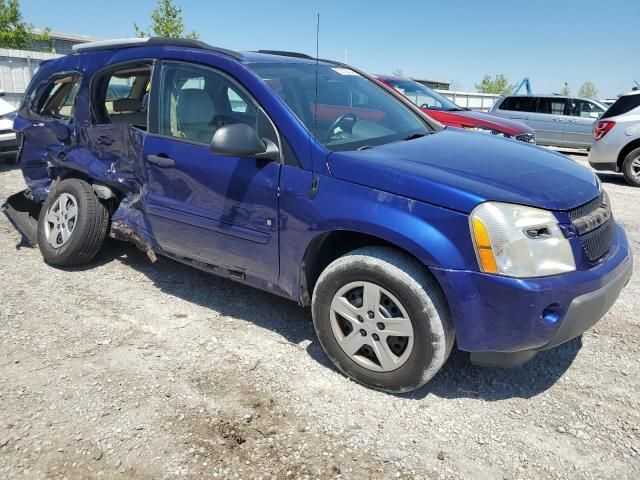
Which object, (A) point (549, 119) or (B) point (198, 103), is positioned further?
(A) point (549, 119)

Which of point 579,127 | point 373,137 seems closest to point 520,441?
point 373,137

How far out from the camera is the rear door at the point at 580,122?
532 inches

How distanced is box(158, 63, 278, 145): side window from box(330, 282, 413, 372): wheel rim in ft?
3.97

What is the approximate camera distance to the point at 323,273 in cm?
287

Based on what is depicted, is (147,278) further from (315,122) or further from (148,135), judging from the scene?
(315,122)

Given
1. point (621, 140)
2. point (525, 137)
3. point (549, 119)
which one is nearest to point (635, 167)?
Answer: point (621, 140)

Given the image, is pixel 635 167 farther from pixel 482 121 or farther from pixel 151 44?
pixel 151 44

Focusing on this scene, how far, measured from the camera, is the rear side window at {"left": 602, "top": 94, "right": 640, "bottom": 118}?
888 centimetres

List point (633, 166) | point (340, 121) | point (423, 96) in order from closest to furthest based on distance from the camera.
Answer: point (340, 121)
point (633, 166)
point (423, 96)

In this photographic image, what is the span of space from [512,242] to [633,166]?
7815 mm

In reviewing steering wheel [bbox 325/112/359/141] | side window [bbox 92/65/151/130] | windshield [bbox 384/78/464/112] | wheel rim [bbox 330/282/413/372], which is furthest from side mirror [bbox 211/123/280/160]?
windshield [bbox 384/78/464/112]

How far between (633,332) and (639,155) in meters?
6.44

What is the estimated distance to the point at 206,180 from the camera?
10.8ft

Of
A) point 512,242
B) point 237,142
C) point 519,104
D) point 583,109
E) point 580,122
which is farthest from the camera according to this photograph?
point 519,104
